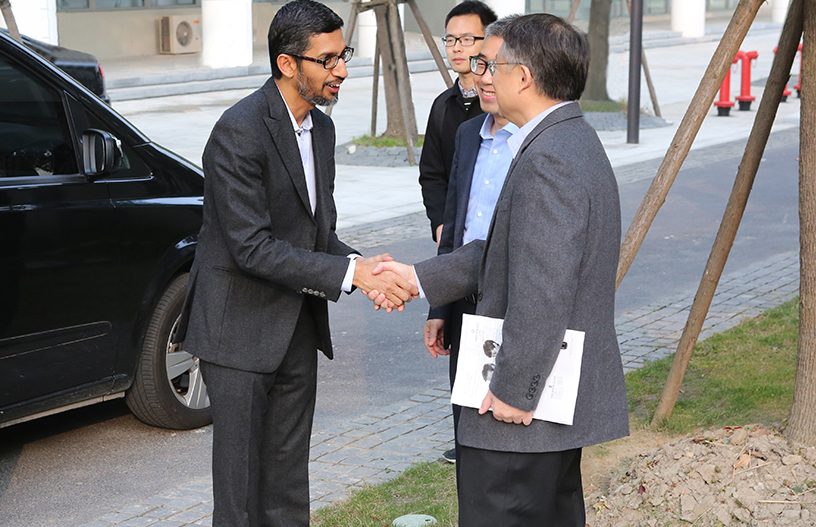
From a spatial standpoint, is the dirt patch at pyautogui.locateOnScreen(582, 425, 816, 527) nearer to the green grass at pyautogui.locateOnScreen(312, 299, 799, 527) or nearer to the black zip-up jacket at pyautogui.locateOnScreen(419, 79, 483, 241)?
the green grass at pyautogui.locateOnScreen(312, 299, 799, 527)

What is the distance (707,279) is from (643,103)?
59.6 ft

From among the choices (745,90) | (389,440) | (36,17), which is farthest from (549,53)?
(36,17)

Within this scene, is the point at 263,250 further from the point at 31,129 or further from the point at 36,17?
the point at 36,17

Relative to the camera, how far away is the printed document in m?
2.83

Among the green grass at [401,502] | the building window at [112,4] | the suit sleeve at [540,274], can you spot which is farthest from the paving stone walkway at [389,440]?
the building window at [112,4]

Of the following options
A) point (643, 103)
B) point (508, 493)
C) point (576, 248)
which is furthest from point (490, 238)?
point (643, 103)

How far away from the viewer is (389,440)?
5379 millimetres

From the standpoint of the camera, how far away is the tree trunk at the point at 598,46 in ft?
66.8

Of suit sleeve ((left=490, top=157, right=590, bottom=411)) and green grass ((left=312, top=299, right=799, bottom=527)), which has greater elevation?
suit sleeve ((left=490, top=157, right=590, bottom=411))

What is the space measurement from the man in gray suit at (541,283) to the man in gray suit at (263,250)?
2.61 feet

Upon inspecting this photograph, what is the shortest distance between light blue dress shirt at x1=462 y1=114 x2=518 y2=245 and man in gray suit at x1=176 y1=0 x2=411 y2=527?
0.40 metres

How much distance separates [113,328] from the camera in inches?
200

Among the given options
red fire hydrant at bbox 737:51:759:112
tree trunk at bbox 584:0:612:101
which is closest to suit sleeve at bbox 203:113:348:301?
tree trunk at bbox 584:0:612:101

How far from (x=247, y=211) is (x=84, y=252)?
1.78 meters
